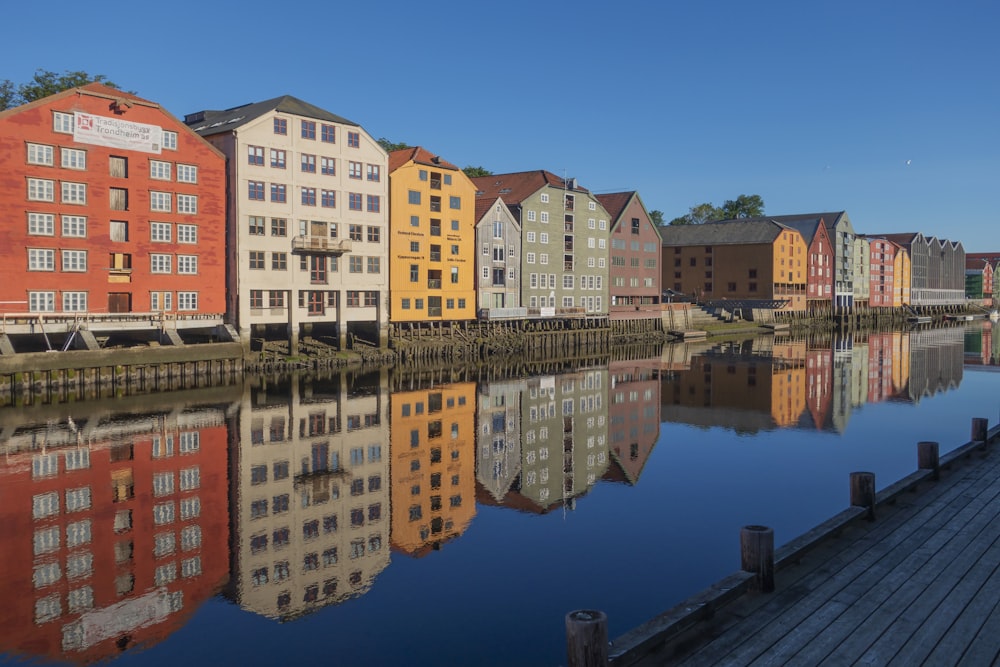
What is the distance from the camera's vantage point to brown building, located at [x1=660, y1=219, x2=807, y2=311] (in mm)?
125062

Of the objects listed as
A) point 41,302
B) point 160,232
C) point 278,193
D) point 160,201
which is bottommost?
point 41,302

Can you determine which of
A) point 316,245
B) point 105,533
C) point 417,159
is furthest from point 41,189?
point 105,533

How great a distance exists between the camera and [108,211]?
50.7 m

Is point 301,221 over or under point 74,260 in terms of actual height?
over

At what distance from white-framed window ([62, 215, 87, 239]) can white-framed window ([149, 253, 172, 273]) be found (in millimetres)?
4627

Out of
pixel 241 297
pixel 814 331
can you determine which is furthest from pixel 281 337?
pixel 814 331

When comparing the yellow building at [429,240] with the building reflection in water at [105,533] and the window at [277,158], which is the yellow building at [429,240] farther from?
the building reflection in water at [105,533]

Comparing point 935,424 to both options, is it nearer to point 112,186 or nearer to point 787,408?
point 787,408

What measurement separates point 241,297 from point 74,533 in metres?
38.9

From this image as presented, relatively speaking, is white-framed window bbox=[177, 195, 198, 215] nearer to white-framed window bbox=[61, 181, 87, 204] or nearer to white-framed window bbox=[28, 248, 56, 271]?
white-framed window bbox=[61, 181, 87, 204]

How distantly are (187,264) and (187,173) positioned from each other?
6.82 m

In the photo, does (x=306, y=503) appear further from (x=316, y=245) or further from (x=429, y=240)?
(x=429, y=240)

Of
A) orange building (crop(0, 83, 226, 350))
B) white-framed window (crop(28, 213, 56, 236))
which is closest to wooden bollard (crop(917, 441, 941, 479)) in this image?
orange building (crop(0, 83, 226, 350))

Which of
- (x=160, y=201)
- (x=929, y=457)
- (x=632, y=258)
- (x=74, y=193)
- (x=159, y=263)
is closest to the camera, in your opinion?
(x=929, y=457)
